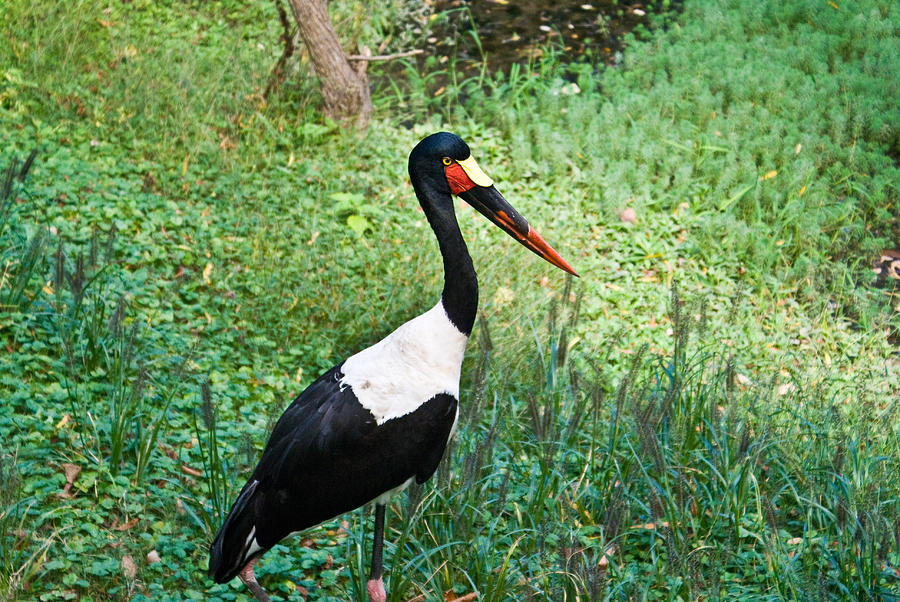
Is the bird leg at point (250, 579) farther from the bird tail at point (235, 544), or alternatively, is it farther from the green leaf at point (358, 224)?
the green leaf at point (358, 224)

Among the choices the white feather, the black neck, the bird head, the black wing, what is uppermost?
the bird head

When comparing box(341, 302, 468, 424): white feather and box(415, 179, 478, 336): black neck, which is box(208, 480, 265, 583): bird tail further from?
box(415, 179, 478, 336): black neck

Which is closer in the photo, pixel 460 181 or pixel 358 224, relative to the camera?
pixel 460 181

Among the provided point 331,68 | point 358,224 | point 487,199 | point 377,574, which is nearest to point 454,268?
point 487,199

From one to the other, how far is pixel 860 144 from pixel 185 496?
4.78m

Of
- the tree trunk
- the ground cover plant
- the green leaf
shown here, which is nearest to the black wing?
the ground cover plant

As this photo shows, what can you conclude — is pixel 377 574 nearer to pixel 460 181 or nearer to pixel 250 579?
pixel 250 579

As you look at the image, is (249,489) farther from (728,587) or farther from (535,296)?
(535,296)

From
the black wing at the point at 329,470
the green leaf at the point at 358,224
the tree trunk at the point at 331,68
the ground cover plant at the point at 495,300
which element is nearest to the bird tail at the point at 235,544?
the black wing at the point at 329,470

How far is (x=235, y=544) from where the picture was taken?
10.0 feet

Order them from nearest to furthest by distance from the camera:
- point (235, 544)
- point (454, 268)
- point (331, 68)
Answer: point (235, 544)
point (454, 268)
point (331, 68)

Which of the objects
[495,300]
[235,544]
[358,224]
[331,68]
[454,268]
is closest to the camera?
[235,544]

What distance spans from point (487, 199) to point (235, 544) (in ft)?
4.49

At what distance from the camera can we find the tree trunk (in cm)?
619
